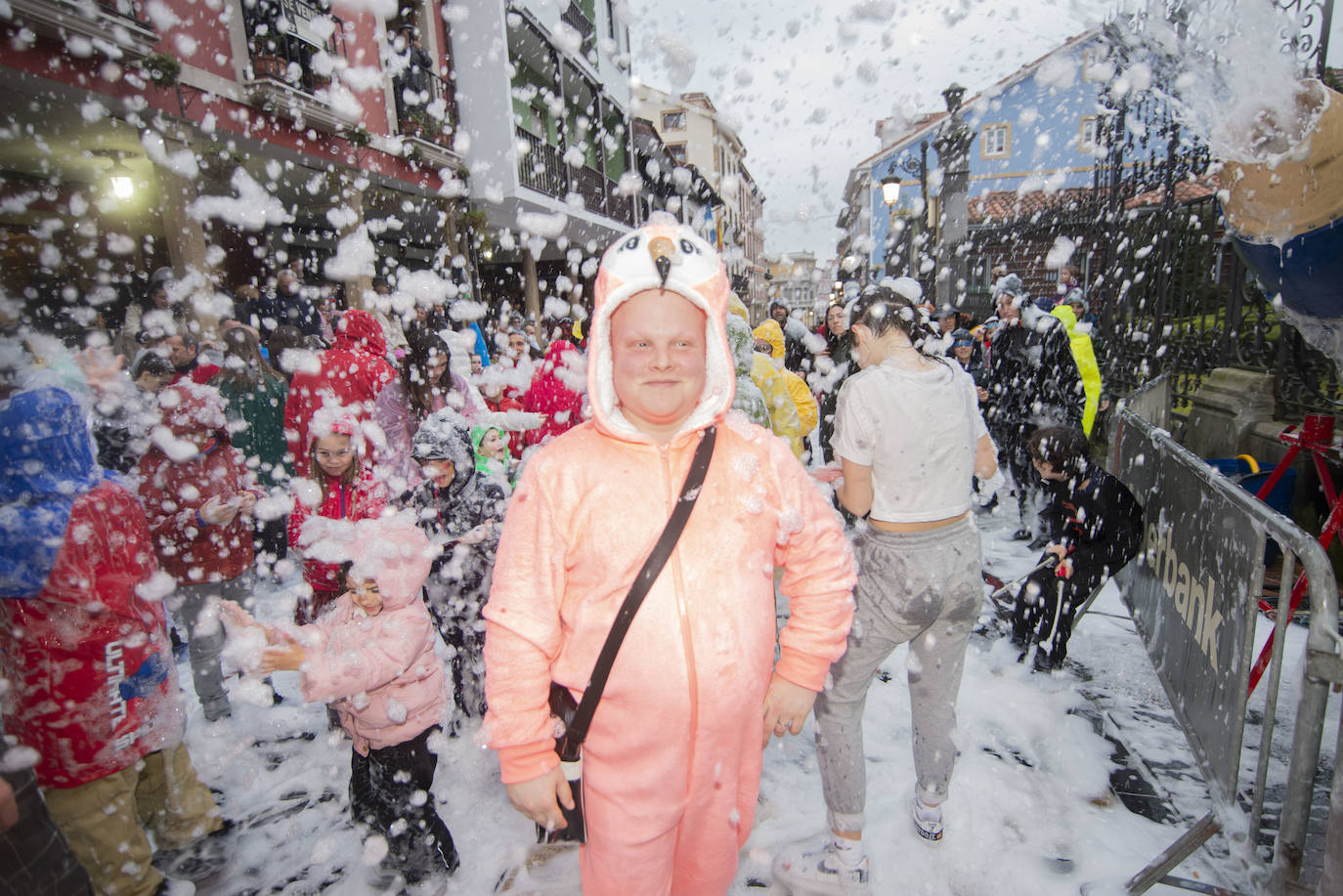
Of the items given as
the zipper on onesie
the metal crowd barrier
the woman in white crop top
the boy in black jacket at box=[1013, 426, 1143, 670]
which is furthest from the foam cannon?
the zipper on onesie

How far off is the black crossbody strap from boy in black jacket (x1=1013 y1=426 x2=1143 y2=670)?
2602 mm

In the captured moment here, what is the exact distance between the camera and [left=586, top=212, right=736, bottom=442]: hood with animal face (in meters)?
1.35

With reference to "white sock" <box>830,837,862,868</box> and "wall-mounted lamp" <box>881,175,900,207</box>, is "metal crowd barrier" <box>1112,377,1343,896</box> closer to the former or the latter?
"white sock" <box>830,837,862,868</box>

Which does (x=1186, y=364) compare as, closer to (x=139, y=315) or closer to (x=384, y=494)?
(x=384, y=494)

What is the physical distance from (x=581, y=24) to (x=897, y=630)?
66.0 feet

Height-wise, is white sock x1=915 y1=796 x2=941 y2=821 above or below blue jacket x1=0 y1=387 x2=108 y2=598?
below

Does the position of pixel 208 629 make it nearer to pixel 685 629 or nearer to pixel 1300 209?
pixel 685 629

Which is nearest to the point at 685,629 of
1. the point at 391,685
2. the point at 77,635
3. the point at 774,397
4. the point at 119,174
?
the point at 391,685

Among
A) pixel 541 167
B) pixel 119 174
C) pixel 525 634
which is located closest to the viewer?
pixel 525 634

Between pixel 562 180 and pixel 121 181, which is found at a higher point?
pixel 562 180

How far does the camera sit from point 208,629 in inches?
122

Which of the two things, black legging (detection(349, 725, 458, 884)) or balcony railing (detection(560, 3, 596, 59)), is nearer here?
black legging (detection(349, 725, 458, 884))

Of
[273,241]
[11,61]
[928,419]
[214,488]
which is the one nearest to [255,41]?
[11,61]

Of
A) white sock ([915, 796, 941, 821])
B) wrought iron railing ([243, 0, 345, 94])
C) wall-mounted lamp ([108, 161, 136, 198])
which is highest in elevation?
wrought iron railing ([243, 0, 345, 94])
